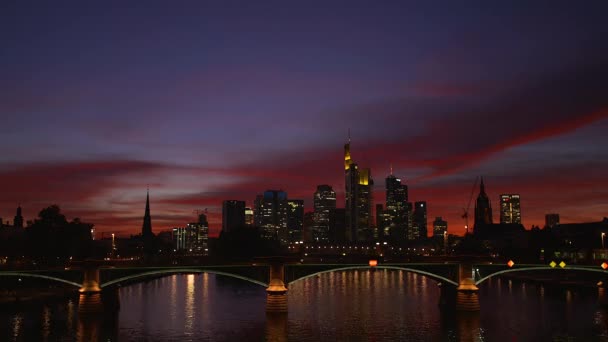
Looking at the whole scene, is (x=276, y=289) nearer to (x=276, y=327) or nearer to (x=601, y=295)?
(x=276, y=327)

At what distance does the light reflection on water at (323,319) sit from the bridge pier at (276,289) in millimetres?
2421

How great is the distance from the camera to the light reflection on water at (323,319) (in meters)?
82.4

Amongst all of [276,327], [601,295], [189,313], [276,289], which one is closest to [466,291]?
[276,289]

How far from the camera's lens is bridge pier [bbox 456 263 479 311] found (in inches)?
4104

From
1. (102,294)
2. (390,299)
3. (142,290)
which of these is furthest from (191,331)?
(142,290)

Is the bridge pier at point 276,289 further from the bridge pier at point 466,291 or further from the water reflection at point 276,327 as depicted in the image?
the bridge pier at point 466,291

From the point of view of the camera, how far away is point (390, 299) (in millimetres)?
128750

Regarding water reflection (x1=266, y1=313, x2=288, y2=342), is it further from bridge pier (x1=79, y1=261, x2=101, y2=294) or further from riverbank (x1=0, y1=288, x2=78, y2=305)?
riverbank (x1=0, y1=288, x2=78, y2=305)

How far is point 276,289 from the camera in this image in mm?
102625

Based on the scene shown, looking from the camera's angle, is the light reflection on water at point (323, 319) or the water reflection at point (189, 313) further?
the water reflection at point (189, 313)

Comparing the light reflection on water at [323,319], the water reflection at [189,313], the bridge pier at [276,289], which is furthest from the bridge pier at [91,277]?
the bridge pier at [276,289]

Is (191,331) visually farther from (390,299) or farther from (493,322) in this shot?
(390,299)

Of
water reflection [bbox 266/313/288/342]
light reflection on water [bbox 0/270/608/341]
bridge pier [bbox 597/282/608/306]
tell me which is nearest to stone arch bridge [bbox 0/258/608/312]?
water reflection [bbox 266/313/288/342]

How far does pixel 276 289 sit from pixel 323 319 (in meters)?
9.75
